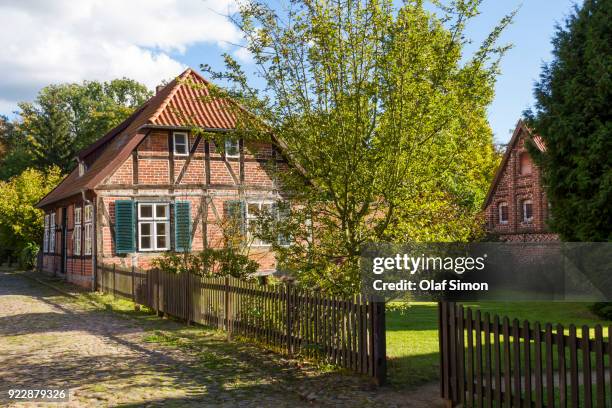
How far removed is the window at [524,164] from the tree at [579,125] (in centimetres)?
1533

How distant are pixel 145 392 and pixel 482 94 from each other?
594 centimetres

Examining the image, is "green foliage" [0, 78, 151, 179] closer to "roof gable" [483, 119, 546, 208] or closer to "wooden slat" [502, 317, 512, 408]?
"roof gable" [483, 119, 546, 208]

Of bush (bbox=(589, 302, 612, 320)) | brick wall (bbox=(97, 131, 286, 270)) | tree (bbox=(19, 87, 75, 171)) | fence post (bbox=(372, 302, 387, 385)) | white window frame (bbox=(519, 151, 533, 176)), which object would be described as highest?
tree (bbox=(19, 87, 75, 171))

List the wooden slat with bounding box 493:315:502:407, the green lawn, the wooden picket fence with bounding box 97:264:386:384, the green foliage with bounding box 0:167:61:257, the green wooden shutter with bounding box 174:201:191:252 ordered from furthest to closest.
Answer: the green foliage with bounding box 0:167:61:257, the green wooden shutter with bounding box 174:201:191:252, the green lawn, the wooden picket fence with bounding box 97:264:386:384, the wooden slat with bounding box 493:315:502:407

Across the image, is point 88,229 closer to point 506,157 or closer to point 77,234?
point 77,234

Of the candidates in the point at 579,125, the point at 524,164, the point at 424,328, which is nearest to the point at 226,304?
the point at 424,328

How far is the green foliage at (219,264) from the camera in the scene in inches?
516

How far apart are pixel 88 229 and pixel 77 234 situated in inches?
72.9

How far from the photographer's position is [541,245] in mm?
26766

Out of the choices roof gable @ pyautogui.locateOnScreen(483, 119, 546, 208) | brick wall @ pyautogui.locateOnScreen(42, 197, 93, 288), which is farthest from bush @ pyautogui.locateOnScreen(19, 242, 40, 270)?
roof gable @ pyautogui.locateOnScreen(483, 119, 546, 208)

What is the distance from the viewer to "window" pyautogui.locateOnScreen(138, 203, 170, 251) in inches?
811

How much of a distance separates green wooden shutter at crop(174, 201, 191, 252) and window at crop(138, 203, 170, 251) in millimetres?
279

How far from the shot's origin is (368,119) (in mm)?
8398

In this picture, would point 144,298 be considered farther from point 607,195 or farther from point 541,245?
point 541,245
